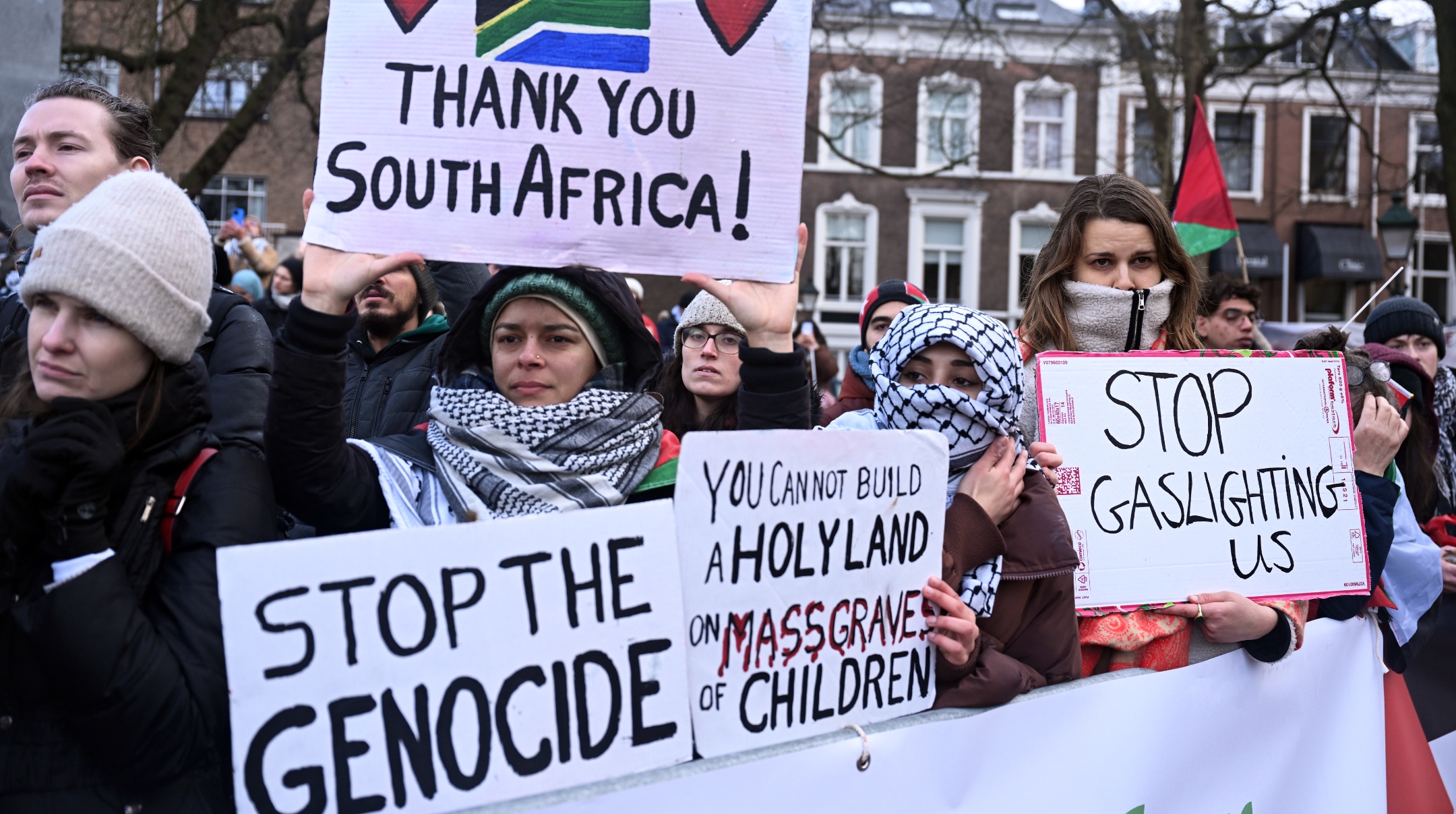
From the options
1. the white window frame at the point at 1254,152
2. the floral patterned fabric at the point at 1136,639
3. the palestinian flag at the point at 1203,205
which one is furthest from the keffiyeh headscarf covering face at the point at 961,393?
the white window frame at the point at 1254,152

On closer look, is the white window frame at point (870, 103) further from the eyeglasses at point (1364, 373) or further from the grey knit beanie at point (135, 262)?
the grey knit beanie at point (135, 262)

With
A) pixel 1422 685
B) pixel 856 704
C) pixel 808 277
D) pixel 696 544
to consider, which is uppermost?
pixel 808 277

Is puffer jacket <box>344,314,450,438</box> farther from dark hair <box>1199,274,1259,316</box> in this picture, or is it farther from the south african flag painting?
dark hair <box>1199,274,1259,316</box>

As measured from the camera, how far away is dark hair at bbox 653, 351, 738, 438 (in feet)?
12.7

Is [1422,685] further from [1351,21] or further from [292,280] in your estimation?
[1351,21]

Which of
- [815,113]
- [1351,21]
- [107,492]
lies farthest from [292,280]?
[815,113]

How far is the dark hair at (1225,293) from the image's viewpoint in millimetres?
5633

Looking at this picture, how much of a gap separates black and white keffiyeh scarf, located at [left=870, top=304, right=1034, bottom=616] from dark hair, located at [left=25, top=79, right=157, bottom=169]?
1.66 metres

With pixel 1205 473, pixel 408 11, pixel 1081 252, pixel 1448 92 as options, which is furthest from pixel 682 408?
pixel 1448 92

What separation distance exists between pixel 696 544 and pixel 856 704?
43 centimetres

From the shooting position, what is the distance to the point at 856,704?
6.86ft

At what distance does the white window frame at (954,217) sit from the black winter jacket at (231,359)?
27.5 meters

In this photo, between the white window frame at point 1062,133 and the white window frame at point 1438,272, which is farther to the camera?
the white window frame at point 1438,272

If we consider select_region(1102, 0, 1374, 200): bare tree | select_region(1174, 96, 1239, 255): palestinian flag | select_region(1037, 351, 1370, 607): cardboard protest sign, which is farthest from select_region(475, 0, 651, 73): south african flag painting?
select_region(1102, 0, 1374, 200): bare tree
